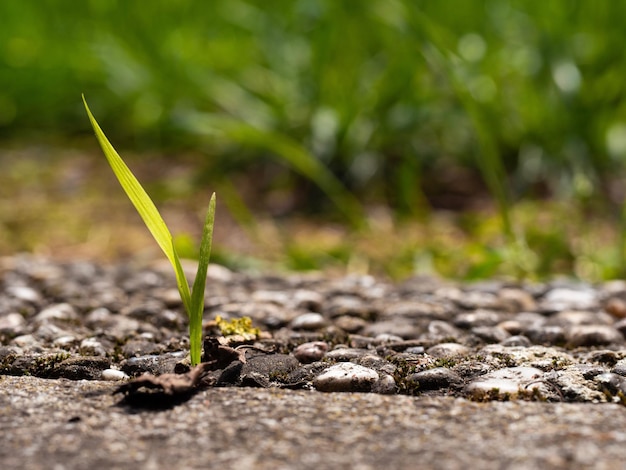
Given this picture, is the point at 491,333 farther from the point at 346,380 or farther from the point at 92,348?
the point at 92,348

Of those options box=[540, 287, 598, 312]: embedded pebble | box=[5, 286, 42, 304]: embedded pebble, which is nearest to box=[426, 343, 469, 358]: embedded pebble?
box=[540, 287, 598, 312]: embedded pebble

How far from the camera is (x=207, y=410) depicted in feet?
3.11

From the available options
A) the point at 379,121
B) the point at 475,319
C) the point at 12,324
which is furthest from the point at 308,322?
the point at 379,121

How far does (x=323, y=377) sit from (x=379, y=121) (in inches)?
70.7

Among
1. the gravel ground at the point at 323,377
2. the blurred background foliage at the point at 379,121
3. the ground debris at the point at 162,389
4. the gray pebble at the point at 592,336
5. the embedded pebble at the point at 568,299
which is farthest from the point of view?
the blurred background foliage at the point at 379,121

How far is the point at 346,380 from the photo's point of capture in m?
1.04

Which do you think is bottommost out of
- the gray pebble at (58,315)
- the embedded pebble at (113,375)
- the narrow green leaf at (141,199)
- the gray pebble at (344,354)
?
the embedded pebble at (113,375)

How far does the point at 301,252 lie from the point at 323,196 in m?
0.69

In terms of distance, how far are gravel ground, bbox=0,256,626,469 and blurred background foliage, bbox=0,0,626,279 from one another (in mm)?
421

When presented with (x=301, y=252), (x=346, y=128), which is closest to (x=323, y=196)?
(x=346, y=128)

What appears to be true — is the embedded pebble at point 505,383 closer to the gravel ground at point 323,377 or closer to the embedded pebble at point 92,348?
the gravel ground at point 323,377

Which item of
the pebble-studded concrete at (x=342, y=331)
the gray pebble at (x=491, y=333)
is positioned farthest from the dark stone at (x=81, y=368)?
the gray pebble at (x=491, y=333)

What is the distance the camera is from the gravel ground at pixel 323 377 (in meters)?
0.84

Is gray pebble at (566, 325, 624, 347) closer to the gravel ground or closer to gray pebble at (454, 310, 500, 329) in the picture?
the gravel ground
